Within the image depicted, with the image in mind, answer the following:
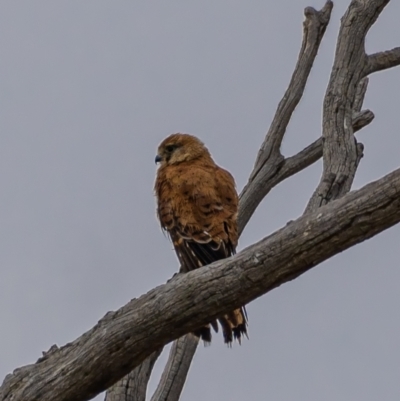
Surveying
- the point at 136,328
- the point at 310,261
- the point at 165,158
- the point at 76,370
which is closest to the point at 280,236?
the point at 310,261

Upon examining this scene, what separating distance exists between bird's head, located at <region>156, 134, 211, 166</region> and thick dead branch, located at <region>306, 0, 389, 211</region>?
1.22 metres

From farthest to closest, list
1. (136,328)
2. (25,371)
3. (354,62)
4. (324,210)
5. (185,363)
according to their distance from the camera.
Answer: (354,62), (185,363), (25,371), (136,328), (324,210)

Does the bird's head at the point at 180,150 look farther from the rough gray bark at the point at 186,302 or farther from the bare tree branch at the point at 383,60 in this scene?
Answer: the rough gray bark at the point at 186,302

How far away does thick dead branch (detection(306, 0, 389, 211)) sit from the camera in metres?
5.77

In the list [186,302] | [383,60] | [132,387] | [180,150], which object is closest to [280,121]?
[383,60]

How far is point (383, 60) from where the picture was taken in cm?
654

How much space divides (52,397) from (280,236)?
48.5 inches

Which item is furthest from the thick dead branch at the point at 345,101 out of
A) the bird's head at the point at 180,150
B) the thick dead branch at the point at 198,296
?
the thick dead branch at the point at 198,296

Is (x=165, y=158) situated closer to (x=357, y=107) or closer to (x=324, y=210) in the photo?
(x=357, y=107)

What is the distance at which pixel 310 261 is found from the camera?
378cm

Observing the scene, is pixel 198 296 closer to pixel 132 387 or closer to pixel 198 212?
pixel 132 387

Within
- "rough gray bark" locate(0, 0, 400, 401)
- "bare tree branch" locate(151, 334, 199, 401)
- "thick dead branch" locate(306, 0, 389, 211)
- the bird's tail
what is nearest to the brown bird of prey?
the bird's tail

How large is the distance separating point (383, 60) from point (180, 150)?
1.58 meters

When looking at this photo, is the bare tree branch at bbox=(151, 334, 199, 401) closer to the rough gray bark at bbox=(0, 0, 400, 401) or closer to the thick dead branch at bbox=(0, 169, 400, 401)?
the rough gray bark at bbox=(0, 0, 400, 401)
